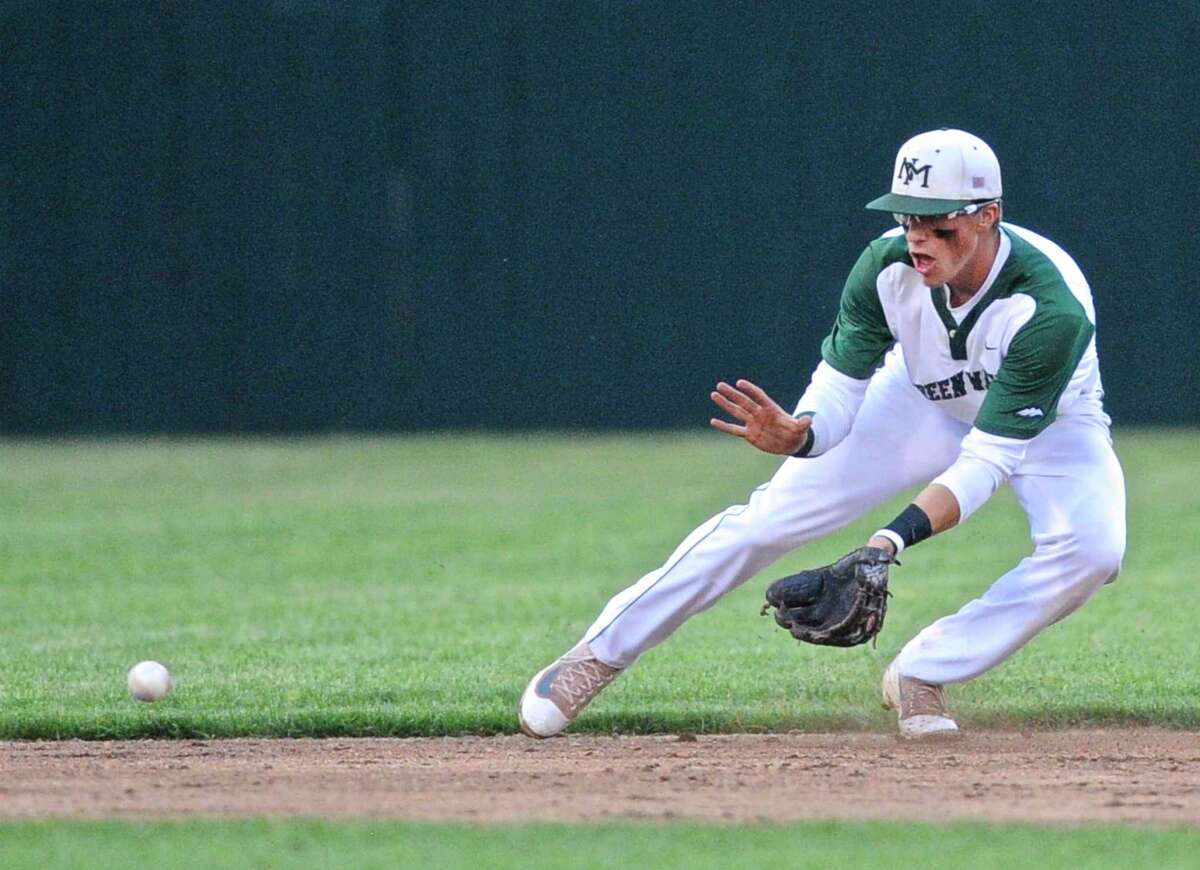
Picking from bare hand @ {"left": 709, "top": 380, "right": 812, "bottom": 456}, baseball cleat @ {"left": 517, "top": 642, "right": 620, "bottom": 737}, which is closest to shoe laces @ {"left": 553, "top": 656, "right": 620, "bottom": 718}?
baseball cleat @ {"left": 517, "top": 642, "right": 620, "bottom": 737}

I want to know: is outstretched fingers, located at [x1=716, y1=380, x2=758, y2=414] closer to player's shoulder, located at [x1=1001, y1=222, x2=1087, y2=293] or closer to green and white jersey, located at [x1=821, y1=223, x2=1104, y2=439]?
green and white jersey, located at [x1=821, y1=223, x2=1104, y2=439]

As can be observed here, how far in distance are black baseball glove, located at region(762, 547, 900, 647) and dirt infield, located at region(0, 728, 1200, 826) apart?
1.18ft

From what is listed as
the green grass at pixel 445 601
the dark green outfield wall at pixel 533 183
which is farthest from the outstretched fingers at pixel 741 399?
the dark green outfield wall at pixel 533 183

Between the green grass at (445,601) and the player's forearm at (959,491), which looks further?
the green grass at (445,601)

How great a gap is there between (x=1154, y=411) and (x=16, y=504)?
9467mm

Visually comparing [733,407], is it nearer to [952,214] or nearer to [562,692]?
[952,214]

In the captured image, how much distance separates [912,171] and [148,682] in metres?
2.90

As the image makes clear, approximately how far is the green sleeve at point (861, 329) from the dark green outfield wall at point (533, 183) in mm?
10878

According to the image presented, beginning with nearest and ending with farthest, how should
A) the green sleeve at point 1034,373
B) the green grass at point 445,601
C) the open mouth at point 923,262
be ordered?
the green sleeve at point 1034,373, the open mouth at point 923,262, the green grass at point 445,601

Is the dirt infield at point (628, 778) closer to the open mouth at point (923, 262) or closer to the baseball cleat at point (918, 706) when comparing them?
the baseball cleat at point (918, 706)

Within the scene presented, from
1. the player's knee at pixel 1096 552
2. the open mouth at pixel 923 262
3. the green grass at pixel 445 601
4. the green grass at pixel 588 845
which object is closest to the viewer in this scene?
the green grass at pixel 588 845

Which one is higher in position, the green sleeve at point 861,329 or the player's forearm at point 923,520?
the green sleeve at point 861,329

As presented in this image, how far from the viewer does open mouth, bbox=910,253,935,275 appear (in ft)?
18.3

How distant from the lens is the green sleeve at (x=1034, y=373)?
5.46 metres
